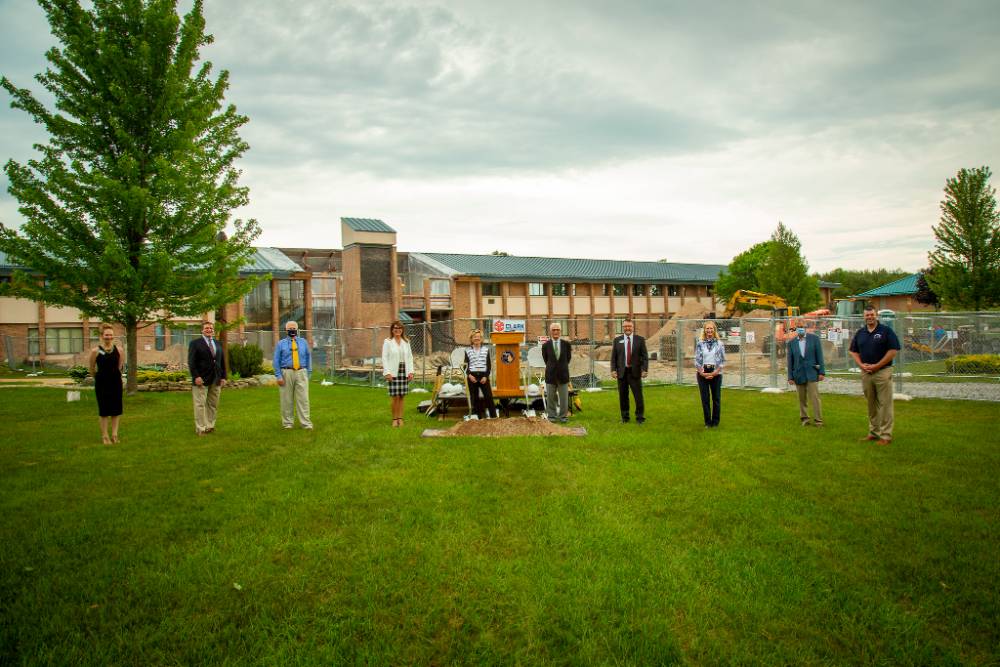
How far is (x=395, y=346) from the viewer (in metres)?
11.8

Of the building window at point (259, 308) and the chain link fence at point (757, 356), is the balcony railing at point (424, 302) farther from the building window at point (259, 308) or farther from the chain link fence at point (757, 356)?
the chain link fence at point (757, 356)

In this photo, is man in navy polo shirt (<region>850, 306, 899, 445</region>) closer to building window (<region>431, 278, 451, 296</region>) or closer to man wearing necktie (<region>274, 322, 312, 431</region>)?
man wearing necktie (<region>274, 322, 312, 431</region>)

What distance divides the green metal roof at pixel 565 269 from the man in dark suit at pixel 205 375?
3360 cm

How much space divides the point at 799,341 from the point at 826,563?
797 centimetres

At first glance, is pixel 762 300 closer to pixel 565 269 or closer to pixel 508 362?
pixel 565 269

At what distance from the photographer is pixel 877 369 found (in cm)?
992

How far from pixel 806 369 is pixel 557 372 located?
15.2 feet

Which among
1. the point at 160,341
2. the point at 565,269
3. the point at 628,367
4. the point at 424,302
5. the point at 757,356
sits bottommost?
the point at 757,356

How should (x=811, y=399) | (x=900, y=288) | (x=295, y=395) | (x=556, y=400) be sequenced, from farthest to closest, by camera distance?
(x=900, y=288) → (x=556, y=400) → (x=295, y=395) → (x=811, y=399)

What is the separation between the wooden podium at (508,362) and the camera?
1331 centimetres

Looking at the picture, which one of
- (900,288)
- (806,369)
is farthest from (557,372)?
(900,288)

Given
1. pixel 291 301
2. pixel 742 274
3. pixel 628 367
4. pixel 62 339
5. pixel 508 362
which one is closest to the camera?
pixel 628 367

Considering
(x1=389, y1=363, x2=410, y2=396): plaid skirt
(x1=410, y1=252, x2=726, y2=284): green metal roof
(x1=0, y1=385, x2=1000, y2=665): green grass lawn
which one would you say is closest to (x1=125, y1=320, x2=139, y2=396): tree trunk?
(x1=0, y1=385, x2=1000, y2=665): green grass lawn

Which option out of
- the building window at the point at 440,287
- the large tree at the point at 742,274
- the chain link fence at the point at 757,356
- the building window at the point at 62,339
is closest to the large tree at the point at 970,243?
the chain link fence at the point at 757,356
